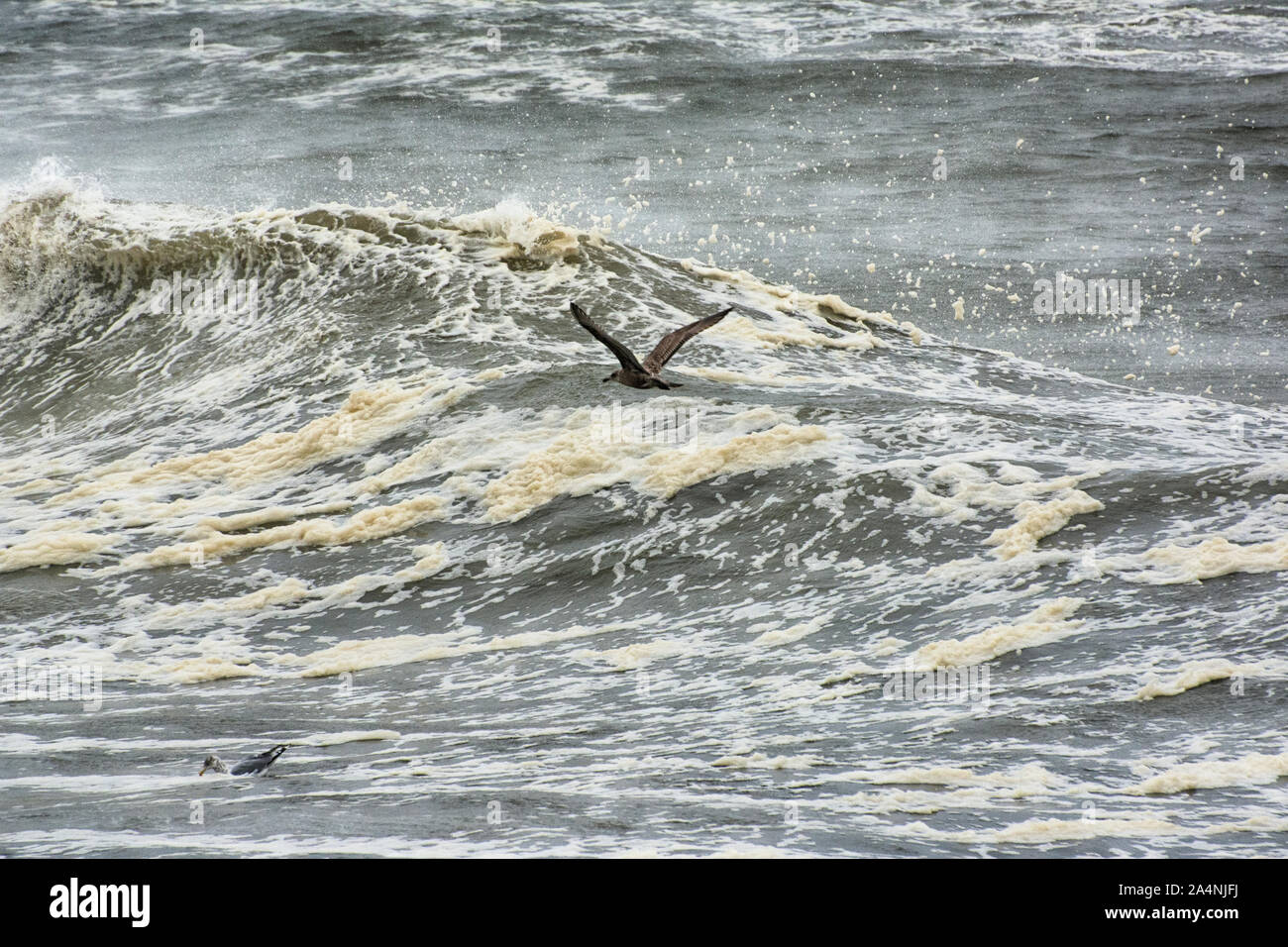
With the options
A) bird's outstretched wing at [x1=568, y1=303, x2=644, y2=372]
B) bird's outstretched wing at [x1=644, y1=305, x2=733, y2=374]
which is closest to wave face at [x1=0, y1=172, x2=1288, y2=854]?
bird's outstretched wing at [x1=644, y1=305, x2=733, y2=374]

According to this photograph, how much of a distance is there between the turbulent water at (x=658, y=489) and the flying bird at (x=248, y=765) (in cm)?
8

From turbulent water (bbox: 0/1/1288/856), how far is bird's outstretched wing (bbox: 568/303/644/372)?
0.44 m

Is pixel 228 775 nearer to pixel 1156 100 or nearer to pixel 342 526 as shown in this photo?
pixel 342 526

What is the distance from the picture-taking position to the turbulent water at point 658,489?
5527 millimetres

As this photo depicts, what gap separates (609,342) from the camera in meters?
9.12

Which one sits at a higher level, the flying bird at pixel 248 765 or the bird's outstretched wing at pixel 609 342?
the bird's outstretched wing at pixel 609 342

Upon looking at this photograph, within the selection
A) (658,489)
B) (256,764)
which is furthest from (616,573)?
(256,764)

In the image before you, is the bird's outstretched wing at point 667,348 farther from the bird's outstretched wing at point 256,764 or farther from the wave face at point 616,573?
the bird's outstretched wing at point 256,764

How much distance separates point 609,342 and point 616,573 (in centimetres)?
159

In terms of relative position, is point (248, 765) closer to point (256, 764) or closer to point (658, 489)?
point (256, 764)

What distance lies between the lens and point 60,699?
7.21 m

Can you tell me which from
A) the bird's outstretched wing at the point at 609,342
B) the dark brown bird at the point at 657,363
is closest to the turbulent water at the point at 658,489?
the dark brown bird at the point at 657,363

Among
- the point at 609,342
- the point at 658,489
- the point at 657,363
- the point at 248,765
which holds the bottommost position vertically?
the point at 248,765

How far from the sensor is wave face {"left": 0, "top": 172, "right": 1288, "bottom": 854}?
537cm
